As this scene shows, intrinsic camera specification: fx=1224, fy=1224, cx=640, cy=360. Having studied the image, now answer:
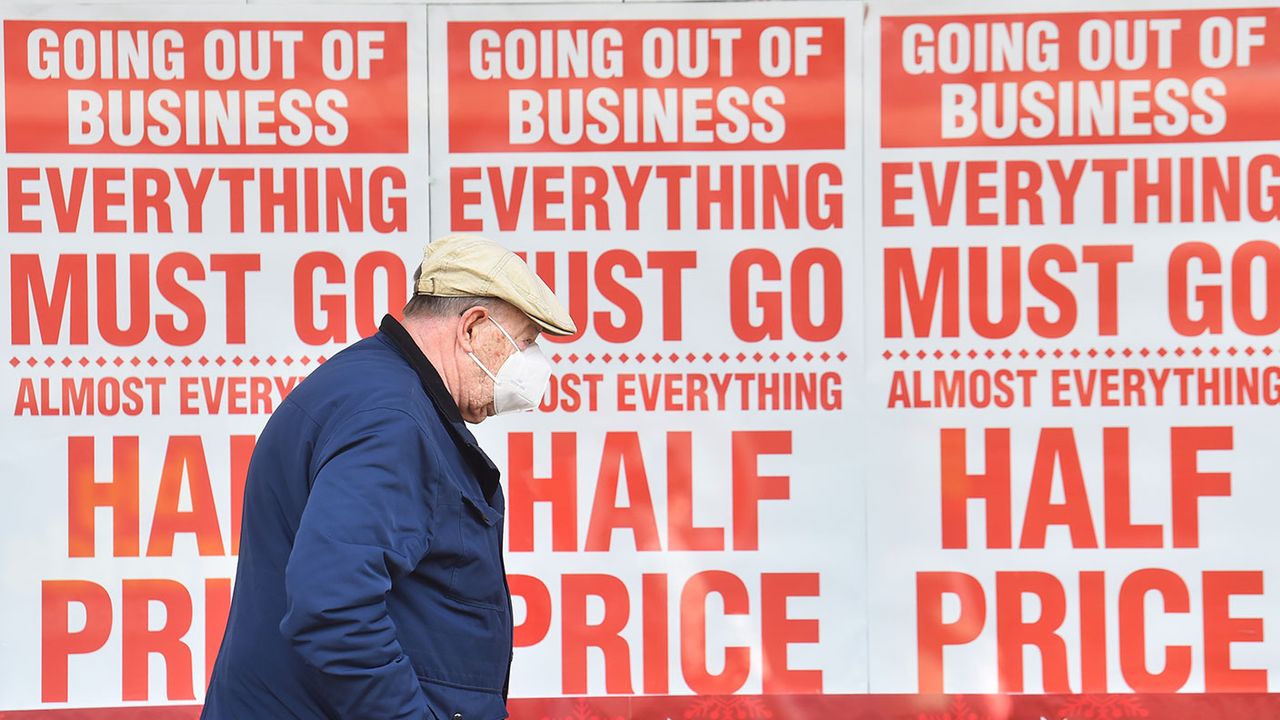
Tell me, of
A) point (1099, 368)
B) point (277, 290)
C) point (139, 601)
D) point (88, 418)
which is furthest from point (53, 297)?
point (1099, 368)

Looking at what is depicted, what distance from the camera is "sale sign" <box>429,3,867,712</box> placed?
11.6ft

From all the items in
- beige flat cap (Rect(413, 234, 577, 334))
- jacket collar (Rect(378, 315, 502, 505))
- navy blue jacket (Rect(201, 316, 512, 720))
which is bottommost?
navy blue jacket (Rect(201, 316, 512, 720))

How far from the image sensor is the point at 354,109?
11.6 feet

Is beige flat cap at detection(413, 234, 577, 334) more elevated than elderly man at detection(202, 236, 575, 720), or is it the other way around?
beige flat cap at detection(413, 234, 577, 334)

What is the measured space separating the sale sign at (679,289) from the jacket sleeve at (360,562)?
5.34ft

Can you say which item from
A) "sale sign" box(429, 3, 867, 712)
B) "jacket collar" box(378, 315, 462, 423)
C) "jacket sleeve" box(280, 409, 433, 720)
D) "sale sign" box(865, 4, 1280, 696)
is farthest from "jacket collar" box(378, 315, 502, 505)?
"sale sign" box(865, 4, 1280, 696)

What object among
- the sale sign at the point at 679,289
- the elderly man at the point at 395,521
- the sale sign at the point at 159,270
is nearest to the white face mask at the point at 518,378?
→ the elderly man at the point at 395,521

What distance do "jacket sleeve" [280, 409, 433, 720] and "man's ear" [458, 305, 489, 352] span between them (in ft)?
0.83

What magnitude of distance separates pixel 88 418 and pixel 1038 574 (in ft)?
9.09

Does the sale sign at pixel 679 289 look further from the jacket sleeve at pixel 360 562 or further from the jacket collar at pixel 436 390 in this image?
the jacket sleeve at pixel 360 562

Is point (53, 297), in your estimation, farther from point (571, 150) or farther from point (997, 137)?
point (997, 137)

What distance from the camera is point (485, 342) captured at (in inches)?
85.6

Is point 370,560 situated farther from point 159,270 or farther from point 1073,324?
point 1073,324

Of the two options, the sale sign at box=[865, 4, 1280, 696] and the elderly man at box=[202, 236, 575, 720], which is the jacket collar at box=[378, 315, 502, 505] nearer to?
the elderly man at box=[202, 236, 575, 720]
